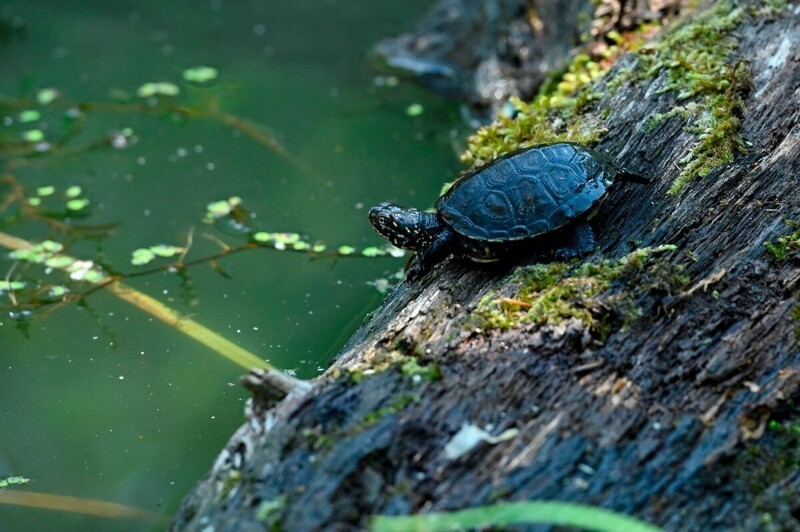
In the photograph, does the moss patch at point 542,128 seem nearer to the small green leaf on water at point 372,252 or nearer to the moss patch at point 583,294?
the small green leaf on water at point 372,252

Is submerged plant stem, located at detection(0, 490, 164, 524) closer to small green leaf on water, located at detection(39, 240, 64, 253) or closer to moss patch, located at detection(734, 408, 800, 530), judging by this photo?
small green leaf on water, located at detection(39, 240, 64, 253)

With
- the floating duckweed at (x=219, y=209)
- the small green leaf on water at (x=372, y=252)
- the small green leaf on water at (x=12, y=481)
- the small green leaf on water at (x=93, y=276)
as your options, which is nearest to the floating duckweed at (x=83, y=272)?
the small green leaf on water at (x=93, y=276)

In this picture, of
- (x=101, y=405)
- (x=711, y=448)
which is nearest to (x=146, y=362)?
(x=101, y=405)

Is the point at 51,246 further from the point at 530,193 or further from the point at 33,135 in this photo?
the point at 530,193

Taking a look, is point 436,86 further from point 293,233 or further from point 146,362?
point 146,362

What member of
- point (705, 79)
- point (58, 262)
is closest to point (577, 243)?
point (705, 79)
